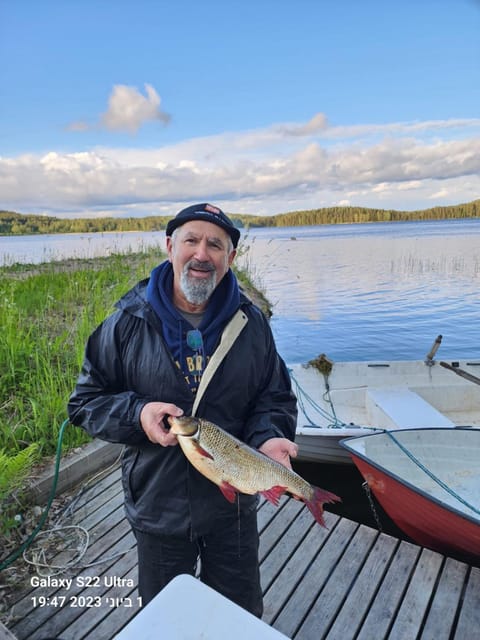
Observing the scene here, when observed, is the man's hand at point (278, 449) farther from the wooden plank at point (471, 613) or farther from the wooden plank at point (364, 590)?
the wooden plank at point (471, 613)

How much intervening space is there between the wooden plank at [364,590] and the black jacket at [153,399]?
4.34 ft

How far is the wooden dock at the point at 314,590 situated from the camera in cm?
266

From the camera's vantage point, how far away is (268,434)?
2.07 metres

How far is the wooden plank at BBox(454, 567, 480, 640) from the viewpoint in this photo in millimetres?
2637

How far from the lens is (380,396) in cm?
651

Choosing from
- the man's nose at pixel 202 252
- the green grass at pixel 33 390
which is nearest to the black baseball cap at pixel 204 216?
the man's nose at pixel 202 252

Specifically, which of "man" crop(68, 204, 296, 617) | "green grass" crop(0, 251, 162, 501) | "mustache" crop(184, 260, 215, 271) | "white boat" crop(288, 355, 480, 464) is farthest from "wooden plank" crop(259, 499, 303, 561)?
"mustache" crop(184, 260, 215, 271)

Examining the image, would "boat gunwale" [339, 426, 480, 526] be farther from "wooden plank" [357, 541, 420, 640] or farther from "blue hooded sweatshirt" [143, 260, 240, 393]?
"blue hooded sweatshirt" [143, 260, 240, 393]

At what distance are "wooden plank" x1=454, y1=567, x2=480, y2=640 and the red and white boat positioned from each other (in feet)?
1.51

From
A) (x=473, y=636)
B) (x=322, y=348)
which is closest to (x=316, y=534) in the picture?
(x=473, y=636)

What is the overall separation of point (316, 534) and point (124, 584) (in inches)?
60.2

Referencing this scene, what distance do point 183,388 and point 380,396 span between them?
17.1ft

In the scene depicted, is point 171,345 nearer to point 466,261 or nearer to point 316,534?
point 316,534

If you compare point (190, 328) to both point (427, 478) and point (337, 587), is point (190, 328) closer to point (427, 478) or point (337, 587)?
point (337, 587)
